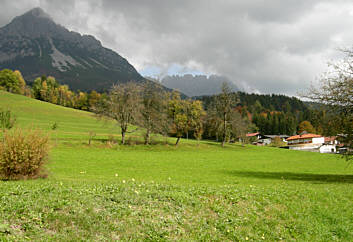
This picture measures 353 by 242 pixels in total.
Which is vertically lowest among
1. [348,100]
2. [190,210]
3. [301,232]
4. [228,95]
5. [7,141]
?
[301,232]

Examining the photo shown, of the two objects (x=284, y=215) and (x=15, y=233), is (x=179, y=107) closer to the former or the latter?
(x=284, y=215)

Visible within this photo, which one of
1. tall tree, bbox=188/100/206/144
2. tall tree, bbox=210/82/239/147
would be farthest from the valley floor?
tall tree, bbox=210/82/239/147

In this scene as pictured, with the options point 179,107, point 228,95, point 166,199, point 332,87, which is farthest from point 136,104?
point 166,199

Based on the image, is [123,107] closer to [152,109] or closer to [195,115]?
[152,109]

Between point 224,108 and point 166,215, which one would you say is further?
point 224,108

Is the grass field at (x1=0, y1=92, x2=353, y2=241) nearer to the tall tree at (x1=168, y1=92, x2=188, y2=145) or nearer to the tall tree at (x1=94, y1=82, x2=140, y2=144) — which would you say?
the tall tree at (x1=94, y1=82, x2=140, y2=144)

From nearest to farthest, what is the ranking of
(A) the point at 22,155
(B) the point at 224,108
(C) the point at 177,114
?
(A) the point at 22,155 → (C) the point at 177,114 → (B) the point at 224,108

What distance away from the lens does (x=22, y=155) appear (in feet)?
46.0

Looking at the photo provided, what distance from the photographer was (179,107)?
62406mm

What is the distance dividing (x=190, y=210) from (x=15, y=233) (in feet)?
17.8

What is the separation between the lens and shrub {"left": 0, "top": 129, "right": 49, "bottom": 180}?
13.8 m

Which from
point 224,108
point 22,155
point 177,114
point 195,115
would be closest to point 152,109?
point 177,114

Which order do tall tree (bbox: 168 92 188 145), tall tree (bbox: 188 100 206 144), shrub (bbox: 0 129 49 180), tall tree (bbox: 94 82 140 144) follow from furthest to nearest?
tall tree (bbox: 188 100 206 144) → tall tree (bbox: 168 92 188 145) → tall tree (bbox: 94 82 140 144) → shrub (bbox: 0 129 49 180)

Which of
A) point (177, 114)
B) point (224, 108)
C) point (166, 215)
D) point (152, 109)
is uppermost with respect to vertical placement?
point (224, 108)
